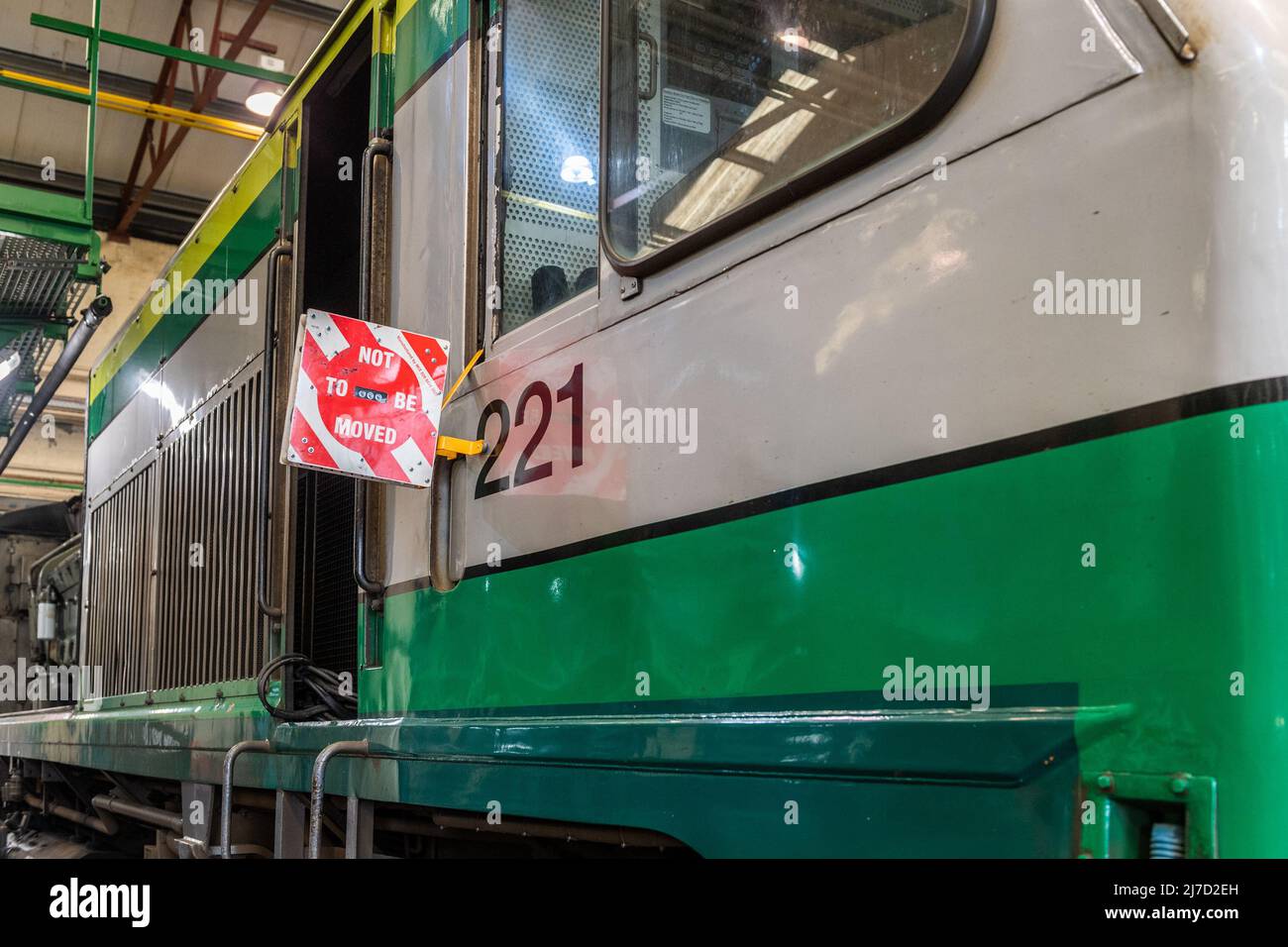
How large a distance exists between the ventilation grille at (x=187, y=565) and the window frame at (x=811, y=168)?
1822 mm

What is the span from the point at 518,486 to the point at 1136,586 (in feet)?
3.66

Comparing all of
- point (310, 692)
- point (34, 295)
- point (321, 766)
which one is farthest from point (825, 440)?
point (34, 295)

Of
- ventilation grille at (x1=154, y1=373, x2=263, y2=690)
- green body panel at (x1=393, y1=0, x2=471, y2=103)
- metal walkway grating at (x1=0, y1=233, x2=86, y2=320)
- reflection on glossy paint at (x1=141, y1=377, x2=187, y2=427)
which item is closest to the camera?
green body panel at (x1=393, y1=0, x2=471, y2=103)

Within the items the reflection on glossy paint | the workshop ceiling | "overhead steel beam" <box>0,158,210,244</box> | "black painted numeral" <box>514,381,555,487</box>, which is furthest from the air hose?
"overhead steel beam" <box>0,158,210,244</box>

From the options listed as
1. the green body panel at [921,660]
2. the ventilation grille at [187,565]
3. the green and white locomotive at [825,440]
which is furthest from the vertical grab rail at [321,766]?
the ventilation grille at [187,565]

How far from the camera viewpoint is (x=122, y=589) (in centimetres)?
488

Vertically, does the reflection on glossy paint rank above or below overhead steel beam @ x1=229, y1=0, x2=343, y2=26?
below

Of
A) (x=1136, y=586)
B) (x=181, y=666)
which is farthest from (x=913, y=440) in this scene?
(x=181, y=666)

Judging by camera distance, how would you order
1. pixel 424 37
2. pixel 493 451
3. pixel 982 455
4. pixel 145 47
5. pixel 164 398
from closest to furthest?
pixel 982 455, pixel 493 451, pixel 424 37, pixel 164 398, pixel 145 47

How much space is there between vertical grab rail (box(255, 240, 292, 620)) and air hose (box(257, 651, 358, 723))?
10.9 inches

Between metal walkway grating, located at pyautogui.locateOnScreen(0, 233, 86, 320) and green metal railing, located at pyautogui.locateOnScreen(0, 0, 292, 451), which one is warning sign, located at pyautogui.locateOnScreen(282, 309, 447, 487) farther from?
metal walkway grating, located at pyautogui.locateOnScreen(0, 233, 86, 320)

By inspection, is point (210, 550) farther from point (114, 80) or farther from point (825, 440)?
point (114, 80)

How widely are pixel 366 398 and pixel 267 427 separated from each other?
1.20 meters

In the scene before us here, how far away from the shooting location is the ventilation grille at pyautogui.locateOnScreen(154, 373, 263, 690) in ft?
11.3
